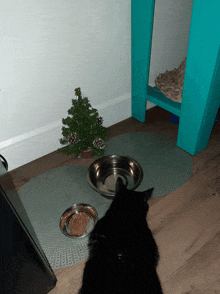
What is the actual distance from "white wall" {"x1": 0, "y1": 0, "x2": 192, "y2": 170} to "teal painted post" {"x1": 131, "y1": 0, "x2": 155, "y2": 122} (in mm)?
56

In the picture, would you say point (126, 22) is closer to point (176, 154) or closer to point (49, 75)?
point (49, 75)

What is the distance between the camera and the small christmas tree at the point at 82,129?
43.6 inches

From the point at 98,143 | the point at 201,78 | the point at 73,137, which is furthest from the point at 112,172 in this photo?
the point at 201,78

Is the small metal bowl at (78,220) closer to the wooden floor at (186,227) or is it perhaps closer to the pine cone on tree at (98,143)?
the wooden floor at (186,227)

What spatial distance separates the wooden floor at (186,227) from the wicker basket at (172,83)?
40 centimetres

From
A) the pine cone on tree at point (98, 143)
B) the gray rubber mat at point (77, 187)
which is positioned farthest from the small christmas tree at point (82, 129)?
the gray rubber mat at point (77, 187)

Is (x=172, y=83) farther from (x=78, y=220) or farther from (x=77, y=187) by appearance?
(x=78, y=220)

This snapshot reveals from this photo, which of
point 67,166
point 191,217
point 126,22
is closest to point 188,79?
point 126,22

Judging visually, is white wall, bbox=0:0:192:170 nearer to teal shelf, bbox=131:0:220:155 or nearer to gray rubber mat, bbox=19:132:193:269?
teal shelf, bbox=131:0:220:155

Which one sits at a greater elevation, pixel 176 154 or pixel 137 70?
pixel 137 70

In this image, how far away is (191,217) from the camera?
0.99 metres

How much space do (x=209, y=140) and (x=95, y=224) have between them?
3.11ft

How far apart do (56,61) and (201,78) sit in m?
0.77

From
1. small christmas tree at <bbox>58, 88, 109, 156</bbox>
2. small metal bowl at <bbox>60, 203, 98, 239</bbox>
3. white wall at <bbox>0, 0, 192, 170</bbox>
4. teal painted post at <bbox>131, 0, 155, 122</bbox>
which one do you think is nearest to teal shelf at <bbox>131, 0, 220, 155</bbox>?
teal painted post at <bbox>131, 0, 155, 122</bbox>
